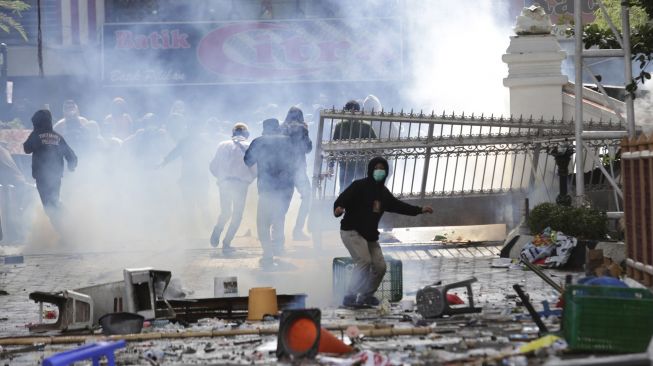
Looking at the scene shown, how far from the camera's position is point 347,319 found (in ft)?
39.0

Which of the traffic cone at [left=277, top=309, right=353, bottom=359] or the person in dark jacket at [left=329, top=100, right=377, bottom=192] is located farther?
the person in dark jacket at [left=329, top=100, right=377, bottom=192]

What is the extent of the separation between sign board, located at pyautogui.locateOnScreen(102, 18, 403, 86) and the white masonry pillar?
1612cm

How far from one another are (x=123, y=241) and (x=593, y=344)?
1492 cm

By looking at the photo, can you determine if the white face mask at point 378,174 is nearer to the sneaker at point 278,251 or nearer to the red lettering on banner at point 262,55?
the sneaker at point 278,251

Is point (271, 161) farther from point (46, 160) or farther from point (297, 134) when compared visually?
point (46, 160)

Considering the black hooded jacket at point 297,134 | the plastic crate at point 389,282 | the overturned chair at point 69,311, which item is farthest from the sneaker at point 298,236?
the overturned chair at point 69,311

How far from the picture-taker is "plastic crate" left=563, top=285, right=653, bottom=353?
28.1 ft

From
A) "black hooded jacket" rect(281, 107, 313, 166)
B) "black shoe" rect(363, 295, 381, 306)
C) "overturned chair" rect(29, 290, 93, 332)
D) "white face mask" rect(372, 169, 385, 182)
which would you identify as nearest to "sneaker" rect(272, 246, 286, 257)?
"black hooded jacket" rect(281, 107, 313, 166)

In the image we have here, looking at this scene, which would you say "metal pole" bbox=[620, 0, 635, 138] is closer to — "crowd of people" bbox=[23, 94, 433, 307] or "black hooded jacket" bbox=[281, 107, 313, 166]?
"crowd of people" bbox=[23, 94, 433, 307]

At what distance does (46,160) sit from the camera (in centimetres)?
2120

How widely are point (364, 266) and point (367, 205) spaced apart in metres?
0.65

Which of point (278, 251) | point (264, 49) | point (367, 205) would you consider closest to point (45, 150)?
point (278, 251)

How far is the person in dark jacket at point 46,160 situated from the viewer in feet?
69.4

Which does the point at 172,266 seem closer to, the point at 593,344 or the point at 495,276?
the point at 495,276
